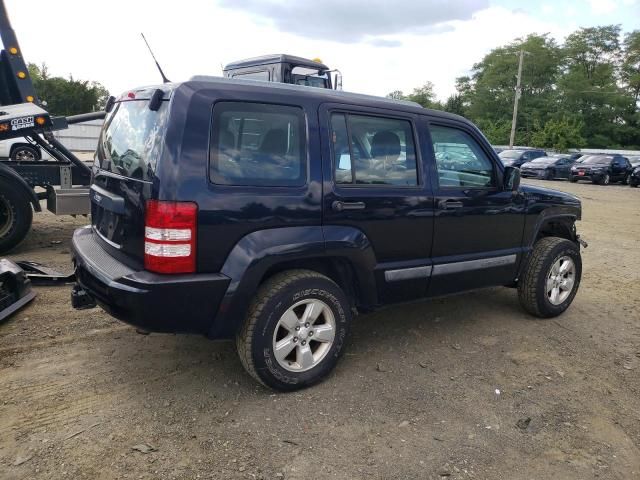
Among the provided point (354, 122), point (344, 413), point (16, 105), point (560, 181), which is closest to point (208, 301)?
point (344, 413)

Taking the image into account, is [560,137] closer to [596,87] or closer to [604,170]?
[596,87]

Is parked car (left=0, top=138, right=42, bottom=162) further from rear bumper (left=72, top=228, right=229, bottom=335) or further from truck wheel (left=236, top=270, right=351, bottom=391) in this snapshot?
truck wheel (left=236, top=270, right=351, bottom=391)

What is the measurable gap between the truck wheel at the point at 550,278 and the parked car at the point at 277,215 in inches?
30.2

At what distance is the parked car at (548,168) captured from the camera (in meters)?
25.0

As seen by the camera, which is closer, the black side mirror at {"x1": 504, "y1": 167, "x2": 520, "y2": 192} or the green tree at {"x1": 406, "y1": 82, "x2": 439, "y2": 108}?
the black side mirror at {"x1": 504, "y1": 167, "x2": 520, "y2": 192}

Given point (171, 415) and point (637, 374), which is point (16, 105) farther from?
point (637, 374)

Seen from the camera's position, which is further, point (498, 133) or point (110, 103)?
point (498, 133)

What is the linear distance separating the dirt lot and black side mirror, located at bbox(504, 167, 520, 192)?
1.27 meters

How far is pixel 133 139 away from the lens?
323 cm

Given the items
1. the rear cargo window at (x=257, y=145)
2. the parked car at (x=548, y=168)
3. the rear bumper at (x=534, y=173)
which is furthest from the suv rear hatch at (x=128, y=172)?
the rear bumper at (x=534, y=173)

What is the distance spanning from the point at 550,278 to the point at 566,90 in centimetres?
6084

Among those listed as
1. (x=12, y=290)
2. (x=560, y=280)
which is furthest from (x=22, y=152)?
(x=560, y=280)

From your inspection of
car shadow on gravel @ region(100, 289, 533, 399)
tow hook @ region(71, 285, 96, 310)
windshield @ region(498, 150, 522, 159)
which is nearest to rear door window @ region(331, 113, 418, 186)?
car shadow on gravel @ region(100, 289, 533, 399)

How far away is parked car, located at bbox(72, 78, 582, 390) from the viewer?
9.32 feet
